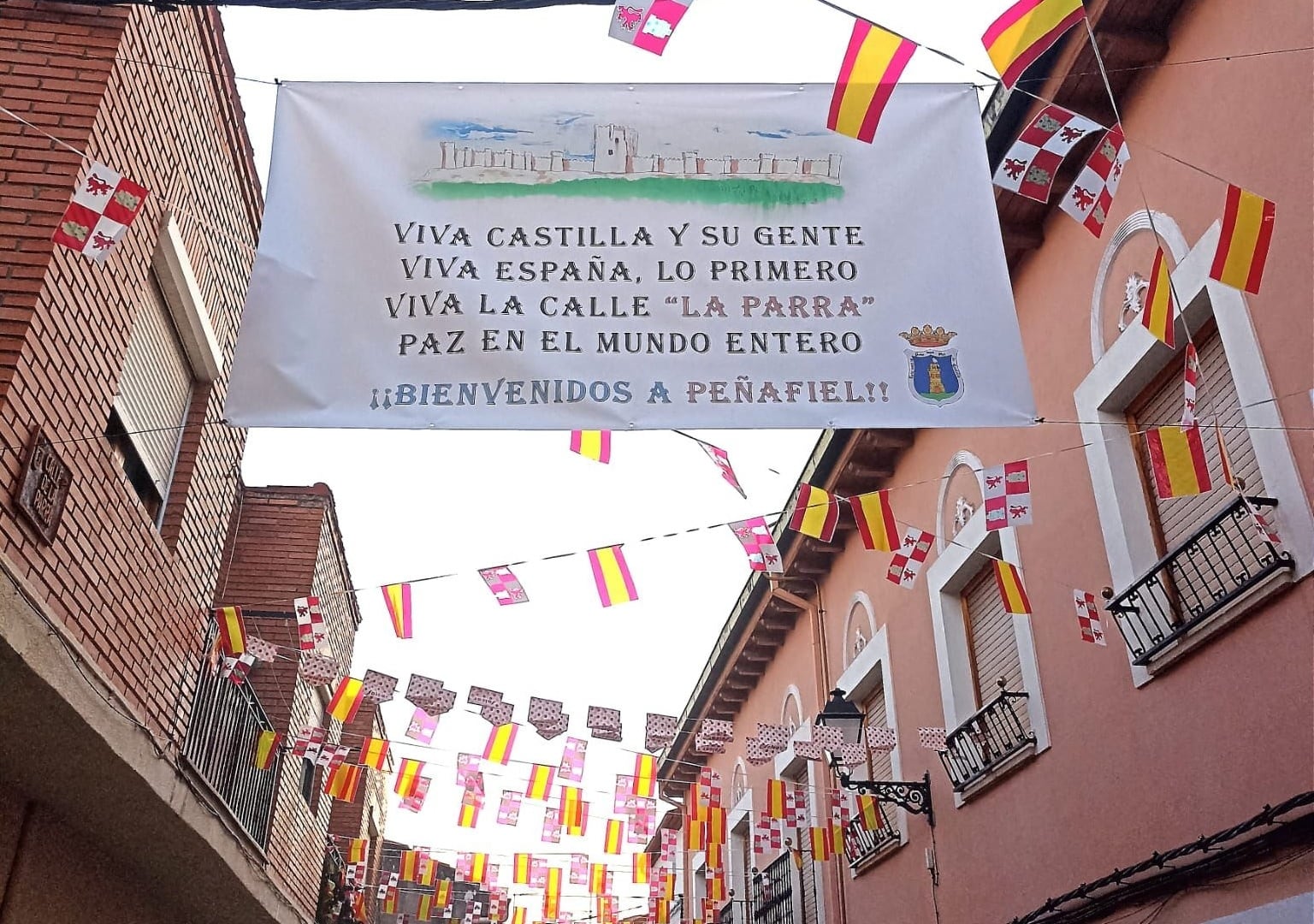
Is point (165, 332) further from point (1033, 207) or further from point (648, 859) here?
point (648, 859)

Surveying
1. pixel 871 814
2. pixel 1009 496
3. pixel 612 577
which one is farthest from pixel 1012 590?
pixel 871 814

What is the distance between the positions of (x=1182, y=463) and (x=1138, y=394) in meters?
1.55

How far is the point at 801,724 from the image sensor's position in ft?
43.3

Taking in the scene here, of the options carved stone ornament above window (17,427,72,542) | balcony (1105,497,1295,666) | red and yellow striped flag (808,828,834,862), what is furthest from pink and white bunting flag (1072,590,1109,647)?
carved stone ornament above window (17,427,72,542)

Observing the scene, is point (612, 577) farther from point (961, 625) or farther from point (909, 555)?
point (961, 625)

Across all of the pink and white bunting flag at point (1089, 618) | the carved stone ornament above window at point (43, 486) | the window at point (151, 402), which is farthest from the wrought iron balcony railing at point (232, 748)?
the pink and white bunting flag at point (1089, 618)

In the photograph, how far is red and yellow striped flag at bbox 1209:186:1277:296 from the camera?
15.3 ft

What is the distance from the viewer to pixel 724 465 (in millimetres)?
7094

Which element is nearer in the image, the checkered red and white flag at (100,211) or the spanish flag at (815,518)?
the checkered red and white flag at (100,211)

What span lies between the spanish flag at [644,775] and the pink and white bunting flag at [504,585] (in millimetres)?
4694

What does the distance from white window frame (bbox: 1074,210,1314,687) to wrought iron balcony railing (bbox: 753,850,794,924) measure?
7.81 metres

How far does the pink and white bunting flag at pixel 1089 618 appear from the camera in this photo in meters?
6.82

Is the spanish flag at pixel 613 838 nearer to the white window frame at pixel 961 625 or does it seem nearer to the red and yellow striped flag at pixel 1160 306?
the white window frame at pixel 961 625

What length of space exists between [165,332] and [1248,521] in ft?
20.6
